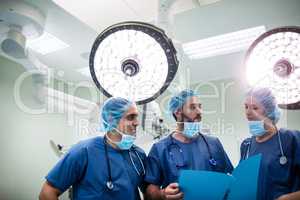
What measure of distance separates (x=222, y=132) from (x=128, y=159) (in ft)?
8.20

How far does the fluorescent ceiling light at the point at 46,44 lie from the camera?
2.90m

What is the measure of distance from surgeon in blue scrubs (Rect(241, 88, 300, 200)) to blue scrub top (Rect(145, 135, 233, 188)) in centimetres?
15

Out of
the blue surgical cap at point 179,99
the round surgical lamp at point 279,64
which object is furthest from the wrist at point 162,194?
the round surgical lamp at point 279,64

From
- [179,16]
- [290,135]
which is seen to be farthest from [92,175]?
[179,16]

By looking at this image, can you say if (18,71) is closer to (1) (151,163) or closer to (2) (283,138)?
(1) (151,163)

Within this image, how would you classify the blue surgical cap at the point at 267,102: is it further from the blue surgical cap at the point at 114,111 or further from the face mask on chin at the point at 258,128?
the blue surgical cap at the point at 114,111

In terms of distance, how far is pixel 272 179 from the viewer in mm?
1223

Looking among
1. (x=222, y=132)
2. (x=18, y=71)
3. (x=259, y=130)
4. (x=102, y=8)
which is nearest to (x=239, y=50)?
(x=222, y=132)

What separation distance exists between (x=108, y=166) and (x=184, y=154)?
40 centimetres

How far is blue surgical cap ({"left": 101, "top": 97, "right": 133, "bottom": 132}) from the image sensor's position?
1.47 m

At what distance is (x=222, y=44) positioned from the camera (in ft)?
9.80

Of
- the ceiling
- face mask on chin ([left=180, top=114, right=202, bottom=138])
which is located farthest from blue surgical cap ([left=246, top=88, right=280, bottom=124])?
the ceiling

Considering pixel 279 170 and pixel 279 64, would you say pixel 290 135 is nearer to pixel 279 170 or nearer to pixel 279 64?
pixel 279 170

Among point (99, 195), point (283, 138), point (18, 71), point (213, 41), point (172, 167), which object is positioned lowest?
point (99, 195)
